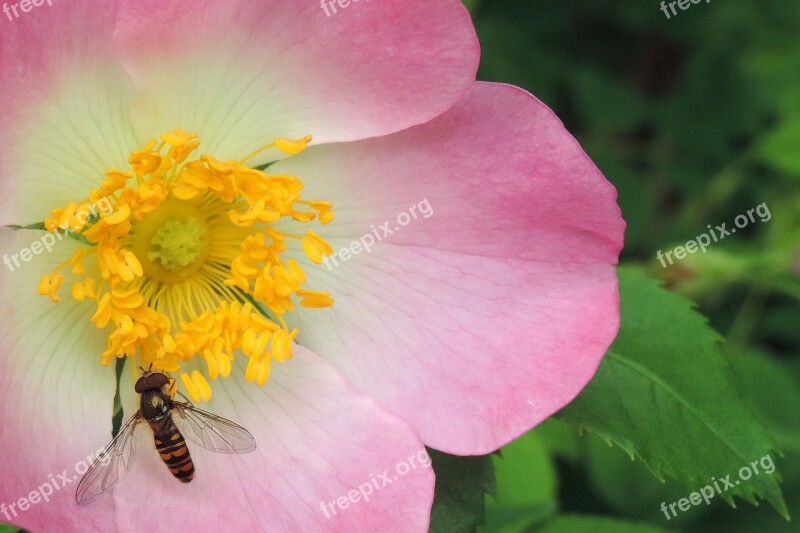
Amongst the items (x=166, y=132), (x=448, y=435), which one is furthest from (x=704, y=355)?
(x=166, y=132)

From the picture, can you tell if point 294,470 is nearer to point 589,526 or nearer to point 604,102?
point 589,526

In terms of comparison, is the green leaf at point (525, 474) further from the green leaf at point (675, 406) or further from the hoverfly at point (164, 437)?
the hoverfly at point (164, 437)

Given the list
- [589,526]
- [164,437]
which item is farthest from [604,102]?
[164,437]

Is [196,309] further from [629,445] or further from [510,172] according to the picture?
[629,445]

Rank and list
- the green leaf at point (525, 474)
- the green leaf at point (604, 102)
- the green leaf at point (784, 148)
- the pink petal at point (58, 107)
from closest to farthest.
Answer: the pink petal at point (58, 107), the green leaf at point (525, 474), the green leaf at point (784, 148), the green leaf at point (604, 102)

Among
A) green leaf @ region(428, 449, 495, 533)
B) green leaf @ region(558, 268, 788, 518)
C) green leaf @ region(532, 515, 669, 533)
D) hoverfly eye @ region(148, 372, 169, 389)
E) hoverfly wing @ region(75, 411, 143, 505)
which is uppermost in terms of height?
hoverfly eye @ region(148, 372, 169, 389)

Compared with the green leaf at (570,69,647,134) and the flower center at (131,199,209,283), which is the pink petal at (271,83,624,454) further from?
the green leaf at (570,69,647,134)

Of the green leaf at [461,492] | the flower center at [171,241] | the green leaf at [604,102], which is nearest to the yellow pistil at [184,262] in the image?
the flower center at [171,241]

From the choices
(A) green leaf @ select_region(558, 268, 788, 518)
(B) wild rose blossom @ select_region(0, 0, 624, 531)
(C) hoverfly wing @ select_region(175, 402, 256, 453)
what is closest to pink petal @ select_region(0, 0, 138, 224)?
(B) wild rose blossom @ select_region(0, 0, 624, 531)
